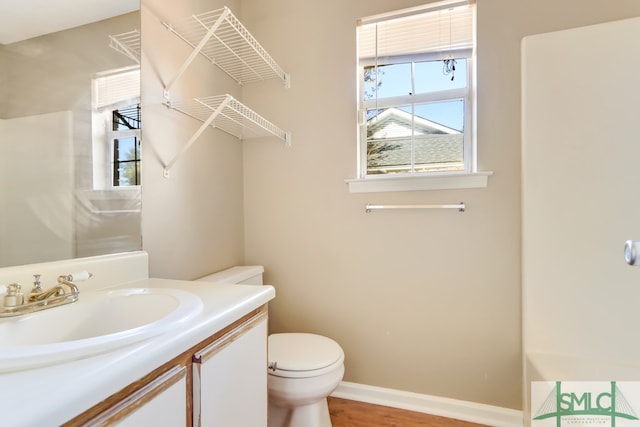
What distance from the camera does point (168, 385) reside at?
0.66 meters

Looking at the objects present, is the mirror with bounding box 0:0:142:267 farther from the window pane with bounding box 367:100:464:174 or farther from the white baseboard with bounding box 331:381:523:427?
the white baseboard with bounding box 331:381:523:427

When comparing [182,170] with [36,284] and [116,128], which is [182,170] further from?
[36,284]

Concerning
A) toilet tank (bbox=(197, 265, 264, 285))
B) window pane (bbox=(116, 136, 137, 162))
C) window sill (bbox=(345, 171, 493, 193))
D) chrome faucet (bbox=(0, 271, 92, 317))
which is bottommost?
toilet tank (bbox=(197, 265, 264, 285))

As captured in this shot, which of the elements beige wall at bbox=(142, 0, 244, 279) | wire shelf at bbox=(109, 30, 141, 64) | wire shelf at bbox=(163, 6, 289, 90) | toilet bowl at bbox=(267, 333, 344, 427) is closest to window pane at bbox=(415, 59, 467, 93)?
wire shelf at bbox=(163, 6, 289, 90)

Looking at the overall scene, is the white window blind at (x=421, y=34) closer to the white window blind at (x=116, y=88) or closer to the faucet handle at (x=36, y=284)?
the white window blind at (x=116, y=88)

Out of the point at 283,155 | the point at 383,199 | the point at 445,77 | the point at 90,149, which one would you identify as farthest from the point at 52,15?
the point at 445,77

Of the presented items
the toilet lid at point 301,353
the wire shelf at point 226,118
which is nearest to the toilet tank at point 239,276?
the toilet lid at point 301,353

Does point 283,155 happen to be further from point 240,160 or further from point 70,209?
point 70,209

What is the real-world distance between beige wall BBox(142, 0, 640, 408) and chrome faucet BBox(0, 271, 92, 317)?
1.35ft

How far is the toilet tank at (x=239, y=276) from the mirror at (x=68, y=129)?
0.45m

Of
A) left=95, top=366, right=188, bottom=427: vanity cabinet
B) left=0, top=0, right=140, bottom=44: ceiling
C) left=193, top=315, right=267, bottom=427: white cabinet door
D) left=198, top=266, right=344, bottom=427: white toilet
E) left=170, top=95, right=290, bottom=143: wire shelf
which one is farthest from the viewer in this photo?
left=170, top=95, right=290, bottom=143: wire shelf

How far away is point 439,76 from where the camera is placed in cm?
168

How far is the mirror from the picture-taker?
860 millimetres

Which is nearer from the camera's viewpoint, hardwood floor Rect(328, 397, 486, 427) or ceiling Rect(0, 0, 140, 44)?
ceiling Rect(0, 0, 140, 44)
